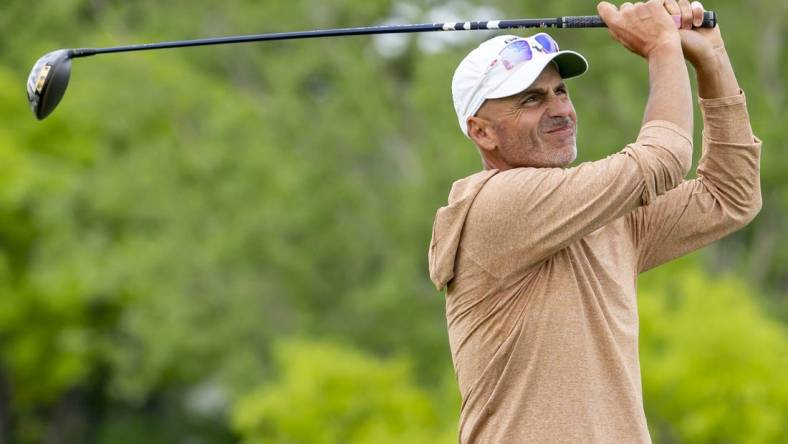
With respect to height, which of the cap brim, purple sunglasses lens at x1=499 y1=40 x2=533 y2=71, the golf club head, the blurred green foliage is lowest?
the cap brim

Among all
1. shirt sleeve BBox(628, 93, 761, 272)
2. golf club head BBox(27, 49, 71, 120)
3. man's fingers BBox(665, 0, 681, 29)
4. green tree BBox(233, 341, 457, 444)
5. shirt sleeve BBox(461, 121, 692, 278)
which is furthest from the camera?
green tree BBox(233, 341, 457, 444)

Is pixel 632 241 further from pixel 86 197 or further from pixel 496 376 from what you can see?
pixel 86 197

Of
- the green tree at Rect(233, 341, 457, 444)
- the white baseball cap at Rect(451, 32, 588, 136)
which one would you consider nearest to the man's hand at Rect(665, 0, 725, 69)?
the white baseball cap at Rect(451, 32, 588, 136)

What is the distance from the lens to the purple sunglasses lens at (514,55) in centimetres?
343

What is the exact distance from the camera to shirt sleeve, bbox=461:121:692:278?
3.25m

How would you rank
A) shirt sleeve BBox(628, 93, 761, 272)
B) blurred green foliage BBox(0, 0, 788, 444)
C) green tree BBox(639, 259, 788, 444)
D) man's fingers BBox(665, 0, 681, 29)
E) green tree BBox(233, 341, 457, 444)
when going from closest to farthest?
1. man's fingers BBox(665, 0, 681, 29)
2. shirt sleeve BBox(628, 93, 761, 272)
3. green tree BBox(639, 259, 788, 444)
4. blurred green foliage BBox(0, 0, 788, 444)
5. green tree BBox(233, 341, 457, 444)

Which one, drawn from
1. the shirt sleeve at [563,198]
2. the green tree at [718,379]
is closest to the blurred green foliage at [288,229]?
the green tree at [718,379]

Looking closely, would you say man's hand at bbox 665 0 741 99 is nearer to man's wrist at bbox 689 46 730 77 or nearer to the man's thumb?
man's wrist at bbox 689 46 730 77

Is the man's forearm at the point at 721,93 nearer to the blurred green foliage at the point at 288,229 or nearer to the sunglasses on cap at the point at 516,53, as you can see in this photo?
the sunglasses on cap at the point at 516,53

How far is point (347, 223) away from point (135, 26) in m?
6.50

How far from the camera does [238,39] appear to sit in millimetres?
3871

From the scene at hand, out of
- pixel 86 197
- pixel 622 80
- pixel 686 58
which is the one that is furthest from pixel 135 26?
pixel 686 58

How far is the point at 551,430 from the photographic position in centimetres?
327

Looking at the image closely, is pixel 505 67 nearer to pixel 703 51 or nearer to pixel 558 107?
pixel 558 107
